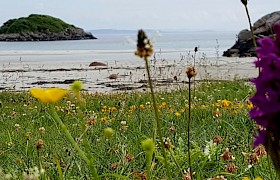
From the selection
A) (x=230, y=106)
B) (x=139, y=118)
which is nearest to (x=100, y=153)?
(x=139, y=118)

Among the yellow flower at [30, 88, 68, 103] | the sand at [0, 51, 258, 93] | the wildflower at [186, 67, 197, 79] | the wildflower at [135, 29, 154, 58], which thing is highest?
the wildflower at [135, 29, 154, 58]

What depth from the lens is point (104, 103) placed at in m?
8.69

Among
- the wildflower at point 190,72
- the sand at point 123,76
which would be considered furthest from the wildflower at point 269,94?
the sand at point 123,76

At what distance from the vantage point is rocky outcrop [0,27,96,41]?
101125 millimetres

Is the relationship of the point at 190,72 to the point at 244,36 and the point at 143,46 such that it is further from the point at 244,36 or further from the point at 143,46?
the point at 244,36

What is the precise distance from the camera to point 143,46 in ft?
3.49

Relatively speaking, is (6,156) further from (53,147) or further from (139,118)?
(139,118)

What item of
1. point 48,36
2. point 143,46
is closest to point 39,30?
point 48,36

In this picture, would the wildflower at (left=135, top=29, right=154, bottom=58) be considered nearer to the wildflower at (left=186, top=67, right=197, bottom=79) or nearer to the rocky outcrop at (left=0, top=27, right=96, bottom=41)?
the wildflower at (left=186, top=67, right=197, bottom=79)

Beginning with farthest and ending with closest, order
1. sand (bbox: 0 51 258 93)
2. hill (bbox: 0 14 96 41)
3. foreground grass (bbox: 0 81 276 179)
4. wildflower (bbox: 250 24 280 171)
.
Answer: hill (bbox: 0 14 96 41)
sand (bbox: 0 51 258 93)
foreground grass (bbox: 0 81 276 179)
wildflower (bbox: 250 24 280 171)

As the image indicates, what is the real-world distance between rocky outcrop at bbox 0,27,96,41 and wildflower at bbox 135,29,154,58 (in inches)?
3996

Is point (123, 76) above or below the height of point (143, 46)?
below

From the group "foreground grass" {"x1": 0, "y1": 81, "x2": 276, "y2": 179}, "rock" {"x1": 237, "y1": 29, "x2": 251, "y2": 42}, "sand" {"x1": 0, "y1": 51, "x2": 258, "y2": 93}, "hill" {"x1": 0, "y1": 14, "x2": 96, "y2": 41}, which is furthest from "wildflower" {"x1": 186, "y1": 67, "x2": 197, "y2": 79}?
"hill" {"x1": 0, "y1": 14, "x2": 96, "y2": 41}

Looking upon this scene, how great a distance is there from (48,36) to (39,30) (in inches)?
108
